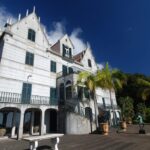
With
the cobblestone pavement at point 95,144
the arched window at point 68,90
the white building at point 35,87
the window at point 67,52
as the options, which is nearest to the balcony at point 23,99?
the white building at point 35,87

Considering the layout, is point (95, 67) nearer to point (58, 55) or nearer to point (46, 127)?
point (58, 55)

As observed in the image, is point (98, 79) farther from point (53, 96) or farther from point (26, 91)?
point (26, 91)

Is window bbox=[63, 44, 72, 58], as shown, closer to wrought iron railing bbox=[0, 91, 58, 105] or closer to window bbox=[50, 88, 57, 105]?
window bbox=[50, 88, 57, 105]

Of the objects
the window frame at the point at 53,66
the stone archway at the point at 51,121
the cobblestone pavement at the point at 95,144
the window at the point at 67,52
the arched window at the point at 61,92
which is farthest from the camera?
the window at the point at 67,52

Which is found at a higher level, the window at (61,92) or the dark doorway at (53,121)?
the window at (61,92)

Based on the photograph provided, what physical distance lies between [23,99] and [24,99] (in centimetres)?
14

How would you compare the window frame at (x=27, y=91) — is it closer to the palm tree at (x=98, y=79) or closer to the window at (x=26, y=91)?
the window at (x=26, y=91)

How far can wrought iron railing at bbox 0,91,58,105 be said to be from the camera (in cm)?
1521

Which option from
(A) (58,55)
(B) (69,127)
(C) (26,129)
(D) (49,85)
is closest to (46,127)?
(C) (26,129)

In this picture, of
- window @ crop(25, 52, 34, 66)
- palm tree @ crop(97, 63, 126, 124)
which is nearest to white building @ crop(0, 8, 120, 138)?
window @ crop(25, 52, 34, 66)

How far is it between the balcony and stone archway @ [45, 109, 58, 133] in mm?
1897

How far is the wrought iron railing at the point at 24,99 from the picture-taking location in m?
15.2

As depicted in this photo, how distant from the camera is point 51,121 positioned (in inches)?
805

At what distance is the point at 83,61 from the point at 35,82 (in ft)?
36.3
